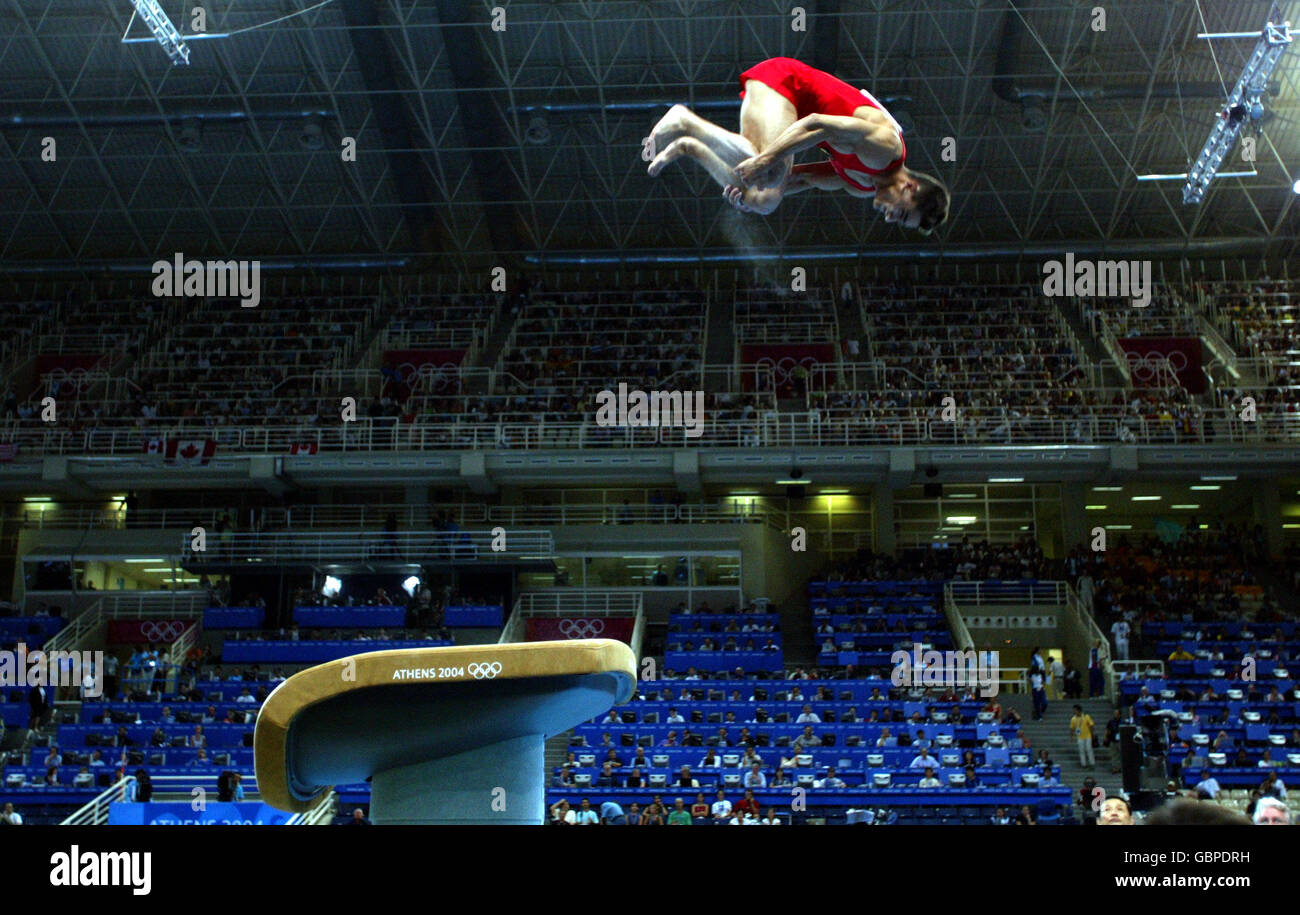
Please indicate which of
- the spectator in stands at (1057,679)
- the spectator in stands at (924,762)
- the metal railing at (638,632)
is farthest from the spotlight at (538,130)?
the spectator in stands at (924,762)

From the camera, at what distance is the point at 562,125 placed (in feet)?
96.3

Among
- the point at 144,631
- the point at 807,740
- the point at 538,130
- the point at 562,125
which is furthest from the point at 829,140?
the point at 562,125

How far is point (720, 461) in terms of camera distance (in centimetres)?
2609

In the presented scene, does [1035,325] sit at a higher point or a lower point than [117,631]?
higher

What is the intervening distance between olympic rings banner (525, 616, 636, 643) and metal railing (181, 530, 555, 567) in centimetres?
135

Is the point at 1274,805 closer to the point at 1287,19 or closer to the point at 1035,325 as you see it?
the point at 1287,19

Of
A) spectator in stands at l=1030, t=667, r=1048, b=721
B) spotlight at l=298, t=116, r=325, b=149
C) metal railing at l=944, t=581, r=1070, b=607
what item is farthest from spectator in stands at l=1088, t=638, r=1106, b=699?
spotlight at l=298, t=116, r=325, b=149

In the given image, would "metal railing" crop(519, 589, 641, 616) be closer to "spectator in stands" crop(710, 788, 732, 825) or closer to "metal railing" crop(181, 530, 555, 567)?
"metal railing" crop(181, 530, 555, 567)

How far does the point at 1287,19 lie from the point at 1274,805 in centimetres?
2591

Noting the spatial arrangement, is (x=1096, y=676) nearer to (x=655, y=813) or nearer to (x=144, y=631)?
(x=655, y=813)

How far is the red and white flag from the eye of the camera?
25984 millimetres

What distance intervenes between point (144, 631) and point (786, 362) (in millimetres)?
14862

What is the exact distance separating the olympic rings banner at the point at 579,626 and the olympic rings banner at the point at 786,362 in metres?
6.69
